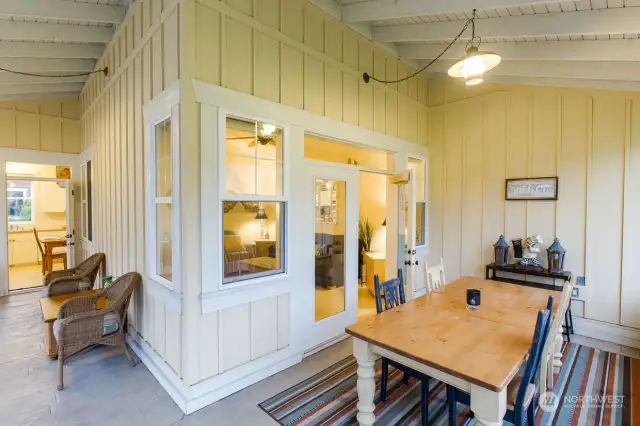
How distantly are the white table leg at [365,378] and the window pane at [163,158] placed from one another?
2.11 meters

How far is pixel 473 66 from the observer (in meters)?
2.41

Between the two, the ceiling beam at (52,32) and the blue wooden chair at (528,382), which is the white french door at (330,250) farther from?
the ceiling beam at (52,32)

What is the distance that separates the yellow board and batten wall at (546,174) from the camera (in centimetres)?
365

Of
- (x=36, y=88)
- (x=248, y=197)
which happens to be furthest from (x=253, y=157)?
(x=36, y=88)

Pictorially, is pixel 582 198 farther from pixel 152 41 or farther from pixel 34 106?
pixel 34 106

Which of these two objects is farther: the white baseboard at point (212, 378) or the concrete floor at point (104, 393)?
the white baseboard at point (212, 378)

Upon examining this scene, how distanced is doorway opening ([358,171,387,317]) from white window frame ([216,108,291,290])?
2.59 m

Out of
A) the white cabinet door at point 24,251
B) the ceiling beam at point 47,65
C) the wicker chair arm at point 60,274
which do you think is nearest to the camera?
the ceiling beam at point 47,65

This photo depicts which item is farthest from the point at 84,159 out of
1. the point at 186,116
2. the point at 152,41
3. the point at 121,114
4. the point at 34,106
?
the point at 186,116

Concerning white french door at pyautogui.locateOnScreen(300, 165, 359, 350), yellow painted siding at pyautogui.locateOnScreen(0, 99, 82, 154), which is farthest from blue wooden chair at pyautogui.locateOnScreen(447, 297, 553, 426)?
yellow painted siding at pyautogui.locateOnScreen(0, 99, 82, 154)

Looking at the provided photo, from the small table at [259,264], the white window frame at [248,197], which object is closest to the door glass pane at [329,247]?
the white window frame at [248,197]

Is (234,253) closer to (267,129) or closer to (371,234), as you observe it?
(267,129)

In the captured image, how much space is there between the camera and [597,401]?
2.54 m

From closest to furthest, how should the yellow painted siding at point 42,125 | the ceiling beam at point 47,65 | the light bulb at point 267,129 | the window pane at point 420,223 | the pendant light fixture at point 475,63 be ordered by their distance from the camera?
the pendant light fixture at point 475,63 → the light bulb at point 267,129 → the ceiling beam at point 47,65 → the window pane at point 420,223 → the yellow painted siding at point 42,125
